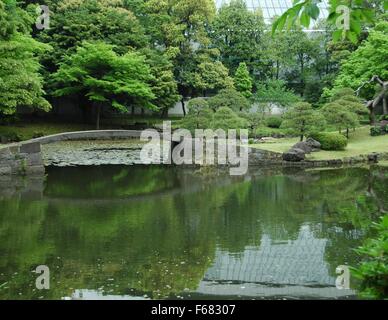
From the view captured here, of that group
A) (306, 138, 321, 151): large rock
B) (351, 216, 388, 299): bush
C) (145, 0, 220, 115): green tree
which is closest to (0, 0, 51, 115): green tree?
(306, 138, 321, 151): large rock

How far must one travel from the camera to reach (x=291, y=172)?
756 inches

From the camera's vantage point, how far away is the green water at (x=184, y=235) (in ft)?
22.8

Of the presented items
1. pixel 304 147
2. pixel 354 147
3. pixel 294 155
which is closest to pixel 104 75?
pixel 304 147

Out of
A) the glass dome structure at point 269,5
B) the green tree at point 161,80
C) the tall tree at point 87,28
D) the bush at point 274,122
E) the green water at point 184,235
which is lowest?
the green water at point 184,235

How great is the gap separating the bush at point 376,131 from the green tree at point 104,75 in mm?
12624

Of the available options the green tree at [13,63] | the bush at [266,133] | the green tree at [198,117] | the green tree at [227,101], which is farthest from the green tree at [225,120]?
the green tree at [13,63]

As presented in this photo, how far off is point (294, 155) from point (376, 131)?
24.2ft

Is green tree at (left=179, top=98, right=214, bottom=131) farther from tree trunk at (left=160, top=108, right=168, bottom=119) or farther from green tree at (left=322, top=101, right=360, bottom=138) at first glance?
tree trunk at (left=160, top=108, right=168, bottom=119)

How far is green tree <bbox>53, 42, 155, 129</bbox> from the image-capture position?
28.3 m

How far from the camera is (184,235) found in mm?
9750

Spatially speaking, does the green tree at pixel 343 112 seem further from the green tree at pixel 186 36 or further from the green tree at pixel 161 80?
the green tree at pixel 161 80

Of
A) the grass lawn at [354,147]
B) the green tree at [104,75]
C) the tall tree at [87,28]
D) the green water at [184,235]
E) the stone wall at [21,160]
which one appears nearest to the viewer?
the green water at [184,235]

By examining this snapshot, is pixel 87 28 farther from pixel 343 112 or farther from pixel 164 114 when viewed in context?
pixel 343 112
